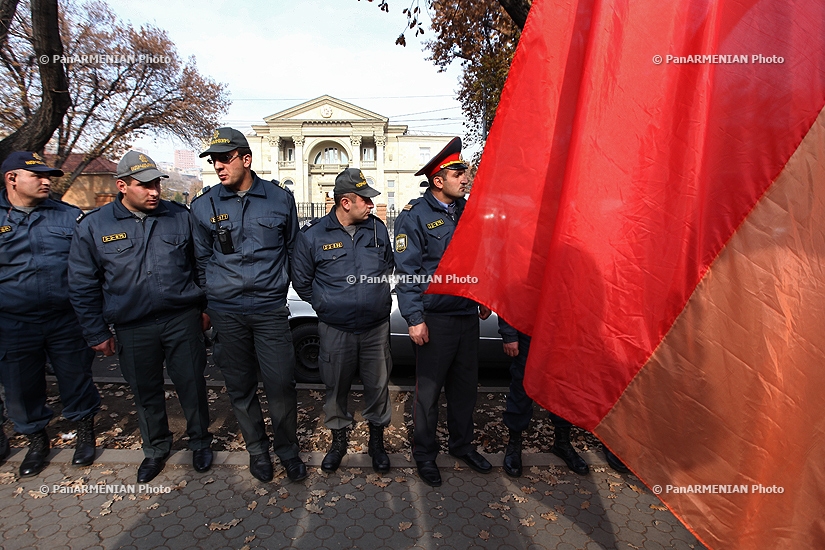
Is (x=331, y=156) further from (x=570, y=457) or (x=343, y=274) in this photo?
(x=570, y=457)

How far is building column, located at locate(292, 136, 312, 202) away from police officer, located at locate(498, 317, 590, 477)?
6065 centimetres

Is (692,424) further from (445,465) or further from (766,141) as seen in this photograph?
(445,465)

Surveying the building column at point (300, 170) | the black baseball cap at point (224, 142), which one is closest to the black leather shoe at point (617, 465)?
the black baseball cap at point (224, 142)

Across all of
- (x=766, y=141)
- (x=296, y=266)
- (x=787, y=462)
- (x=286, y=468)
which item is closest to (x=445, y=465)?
(x=286, y=468)

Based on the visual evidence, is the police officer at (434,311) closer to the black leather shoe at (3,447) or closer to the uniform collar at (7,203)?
the uniform collar at (7,203)

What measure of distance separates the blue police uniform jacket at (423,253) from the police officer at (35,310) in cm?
267

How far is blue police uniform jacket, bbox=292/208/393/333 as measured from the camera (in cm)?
341

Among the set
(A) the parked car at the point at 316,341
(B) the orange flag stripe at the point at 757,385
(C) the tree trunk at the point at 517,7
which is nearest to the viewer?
(B) the orange flag stripe at the point at 757,385

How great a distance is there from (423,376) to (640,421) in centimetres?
202

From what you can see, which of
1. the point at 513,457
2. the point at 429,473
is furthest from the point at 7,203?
the point at 513,457

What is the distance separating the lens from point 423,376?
3.53 m

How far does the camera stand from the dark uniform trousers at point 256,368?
3.37m

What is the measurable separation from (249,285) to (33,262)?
1.74m

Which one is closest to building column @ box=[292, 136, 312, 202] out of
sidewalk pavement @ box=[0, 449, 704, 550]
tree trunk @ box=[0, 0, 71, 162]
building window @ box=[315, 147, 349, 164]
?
building window @ box=[315, 147, 349, 164]
